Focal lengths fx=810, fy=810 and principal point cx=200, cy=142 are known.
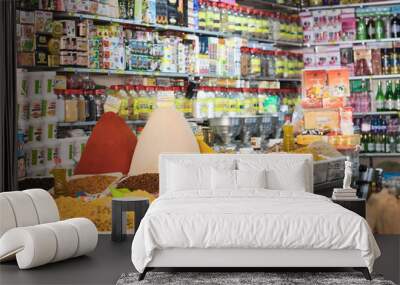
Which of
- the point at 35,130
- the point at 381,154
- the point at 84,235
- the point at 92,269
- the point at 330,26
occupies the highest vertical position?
the point at 330,26

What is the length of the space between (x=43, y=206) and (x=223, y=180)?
141 cm

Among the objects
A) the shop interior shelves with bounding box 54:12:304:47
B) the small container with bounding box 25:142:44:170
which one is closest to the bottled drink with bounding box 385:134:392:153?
the shop interior shelves with bounding box 54:12:304:47

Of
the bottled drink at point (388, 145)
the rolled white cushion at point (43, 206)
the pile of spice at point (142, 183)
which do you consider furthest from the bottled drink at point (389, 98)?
the rolled white cushion at point (43, 206)

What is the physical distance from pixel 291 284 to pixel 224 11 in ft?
16.2

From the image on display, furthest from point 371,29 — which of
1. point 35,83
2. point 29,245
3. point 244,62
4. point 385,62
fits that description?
point 29,245

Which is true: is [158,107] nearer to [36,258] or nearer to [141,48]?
[141,48]

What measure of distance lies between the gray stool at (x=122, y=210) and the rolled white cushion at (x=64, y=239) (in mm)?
825

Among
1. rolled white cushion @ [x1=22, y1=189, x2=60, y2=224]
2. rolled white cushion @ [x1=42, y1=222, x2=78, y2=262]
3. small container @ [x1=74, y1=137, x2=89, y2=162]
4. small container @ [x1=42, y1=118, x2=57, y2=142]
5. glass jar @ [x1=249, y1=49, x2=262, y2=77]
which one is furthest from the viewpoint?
glass jar @ [x1=249, y1=49, x2=262, y2=77]

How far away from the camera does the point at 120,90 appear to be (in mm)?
8398

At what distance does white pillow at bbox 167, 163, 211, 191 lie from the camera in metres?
6.45

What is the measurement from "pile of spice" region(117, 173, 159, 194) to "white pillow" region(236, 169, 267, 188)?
1.41 m

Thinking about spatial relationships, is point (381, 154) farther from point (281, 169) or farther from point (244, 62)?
point (281, 169)

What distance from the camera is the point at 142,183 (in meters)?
7.68

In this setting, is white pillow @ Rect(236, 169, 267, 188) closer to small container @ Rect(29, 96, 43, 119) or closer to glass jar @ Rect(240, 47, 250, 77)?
small container @ Rect(29, 96, 43, 119)
